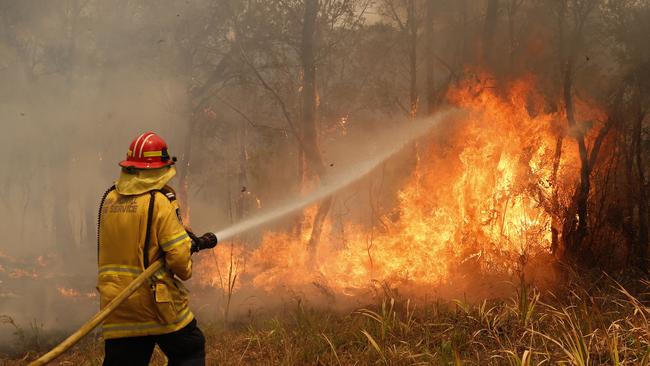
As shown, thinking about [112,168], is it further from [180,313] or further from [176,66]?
[180,313]

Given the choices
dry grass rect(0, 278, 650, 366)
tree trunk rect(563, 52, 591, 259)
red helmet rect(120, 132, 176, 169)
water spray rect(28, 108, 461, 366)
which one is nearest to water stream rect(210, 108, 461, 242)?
water spray rect(28, 108, 461, 366)

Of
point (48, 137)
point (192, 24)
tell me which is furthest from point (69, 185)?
point (192, 24)

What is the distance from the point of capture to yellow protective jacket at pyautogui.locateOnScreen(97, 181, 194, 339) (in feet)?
10.1

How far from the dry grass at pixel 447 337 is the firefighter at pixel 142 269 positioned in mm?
1583

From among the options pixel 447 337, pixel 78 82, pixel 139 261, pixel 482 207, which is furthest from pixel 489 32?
pixel 78 82

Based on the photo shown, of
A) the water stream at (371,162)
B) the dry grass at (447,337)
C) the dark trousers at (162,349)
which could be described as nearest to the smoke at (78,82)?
the water stream at (371,162)

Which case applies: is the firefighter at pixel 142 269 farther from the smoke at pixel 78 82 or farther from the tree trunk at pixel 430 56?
the smoke at pixel 78 82

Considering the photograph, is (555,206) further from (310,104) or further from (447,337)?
(310,104)

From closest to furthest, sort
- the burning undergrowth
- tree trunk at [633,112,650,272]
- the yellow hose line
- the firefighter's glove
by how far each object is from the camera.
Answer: the yellow hose line, the firefighter's glove, tree trunk at [633,112,650,272], the burning undergrowth

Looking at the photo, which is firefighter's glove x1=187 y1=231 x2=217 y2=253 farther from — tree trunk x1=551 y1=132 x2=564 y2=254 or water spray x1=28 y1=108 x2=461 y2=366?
tree trunk x1=551 y1=132 x2=564 y2=254

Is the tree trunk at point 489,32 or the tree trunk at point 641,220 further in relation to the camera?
the tree trunk at point 489,32

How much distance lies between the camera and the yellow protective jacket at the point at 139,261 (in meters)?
3.09

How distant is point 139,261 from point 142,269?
0.06m

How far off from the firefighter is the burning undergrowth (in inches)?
169
